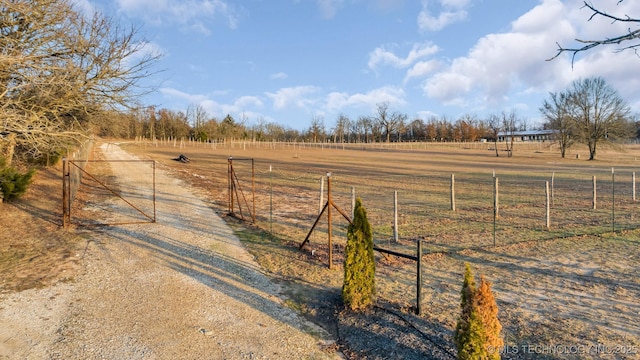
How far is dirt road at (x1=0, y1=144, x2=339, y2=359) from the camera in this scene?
460 centimetres

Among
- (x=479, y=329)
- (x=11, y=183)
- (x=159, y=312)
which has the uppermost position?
(x=11, y=183)

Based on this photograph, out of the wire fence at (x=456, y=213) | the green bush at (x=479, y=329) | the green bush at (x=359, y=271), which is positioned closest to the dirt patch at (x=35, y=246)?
the wire fence at (x=456, y=213)

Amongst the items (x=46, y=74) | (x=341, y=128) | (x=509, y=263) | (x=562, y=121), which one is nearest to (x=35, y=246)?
(x=46, y=74)

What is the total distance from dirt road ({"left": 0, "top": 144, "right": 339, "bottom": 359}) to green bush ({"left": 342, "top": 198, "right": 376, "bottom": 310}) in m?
0.73

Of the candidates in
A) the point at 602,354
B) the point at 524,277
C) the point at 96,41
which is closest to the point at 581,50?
the point at 602,354

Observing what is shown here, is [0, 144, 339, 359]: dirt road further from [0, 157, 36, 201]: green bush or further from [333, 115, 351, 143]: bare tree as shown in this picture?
[333, 115, 351, 143]: bare tree

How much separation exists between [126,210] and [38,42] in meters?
5.78

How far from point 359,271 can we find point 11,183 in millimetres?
12776

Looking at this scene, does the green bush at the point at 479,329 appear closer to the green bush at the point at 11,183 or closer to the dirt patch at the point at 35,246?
the dirt patch at the point at 35,246

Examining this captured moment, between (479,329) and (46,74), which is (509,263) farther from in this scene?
(46,74)

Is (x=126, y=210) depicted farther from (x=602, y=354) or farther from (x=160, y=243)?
(x=602, y=354)

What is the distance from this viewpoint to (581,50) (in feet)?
8.18

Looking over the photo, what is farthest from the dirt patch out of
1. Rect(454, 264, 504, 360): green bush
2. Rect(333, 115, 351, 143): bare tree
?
Rect(333, 115, 351, 143): bare tree

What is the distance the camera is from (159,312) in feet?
18.3
